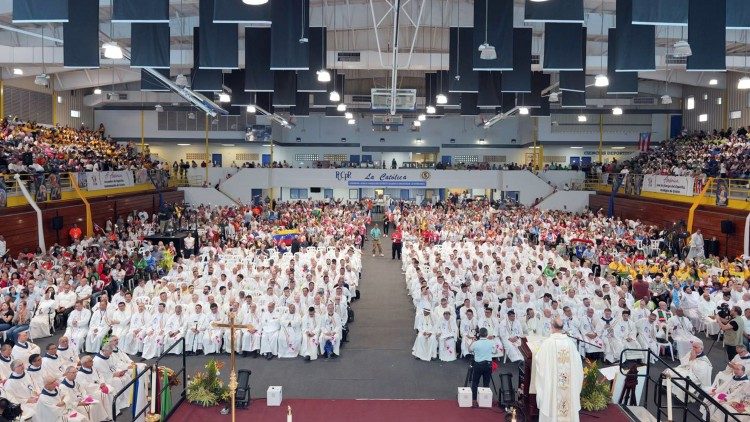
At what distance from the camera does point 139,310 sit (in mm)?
13078

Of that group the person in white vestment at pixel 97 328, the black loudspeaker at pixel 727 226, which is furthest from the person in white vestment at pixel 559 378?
the black loudspeaker at pixel 727 226

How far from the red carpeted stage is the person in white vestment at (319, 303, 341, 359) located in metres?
2.86

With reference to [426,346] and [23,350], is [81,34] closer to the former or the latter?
[23,350]

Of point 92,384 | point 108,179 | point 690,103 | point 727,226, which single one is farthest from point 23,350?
point 690,103

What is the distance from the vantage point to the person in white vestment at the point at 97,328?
12.7 meters

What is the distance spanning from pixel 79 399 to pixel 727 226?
2155 cm

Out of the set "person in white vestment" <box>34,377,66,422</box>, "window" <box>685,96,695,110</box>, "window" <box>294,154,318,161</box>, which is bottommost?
"person in white vestment" <box>34,377,66,422</box>

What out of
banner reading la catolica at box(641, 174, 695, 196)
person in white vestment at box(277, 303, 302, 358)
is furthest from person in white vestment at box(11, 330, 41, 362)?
banner reading la catolica at box(641, 174, 695, 196)

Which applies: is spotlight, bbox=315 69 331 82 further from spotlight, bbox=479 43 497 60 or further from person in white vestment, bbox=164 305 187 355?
person in white vestment, bbox=164 305 187 355

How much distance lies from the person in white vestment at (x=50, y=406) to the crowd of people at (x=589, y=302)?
676cm

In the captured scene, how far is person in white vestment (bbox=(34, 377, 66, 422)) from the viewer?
8.24 metres

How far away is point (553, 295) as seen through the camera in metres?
15.6

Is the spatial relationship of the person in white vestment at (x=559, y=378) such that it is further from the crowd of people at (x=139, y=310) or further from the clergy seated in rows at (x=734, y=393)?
the crowd of people at (x=139, y=310)

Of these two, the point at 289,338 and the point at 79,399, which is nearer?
the point at 79,399
